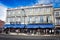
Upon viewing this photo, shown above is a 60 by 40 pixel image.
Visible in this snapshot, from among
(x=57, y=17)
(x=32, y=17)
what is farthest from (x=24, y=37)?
(x=57, y=17)

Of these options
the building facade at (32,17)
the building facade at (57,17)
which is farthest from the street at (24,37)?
the building facade at (57,17)

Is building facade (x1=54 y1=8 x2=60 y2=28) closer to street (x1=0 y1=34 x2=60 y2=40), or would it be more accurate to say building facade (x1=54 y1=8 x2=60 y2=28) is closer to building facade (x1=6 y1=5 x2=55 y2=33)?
building facade (x1=6 y1=5 x2=55 y2=33)

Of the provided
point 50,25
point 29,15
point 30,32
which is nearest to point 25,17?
point 29,15

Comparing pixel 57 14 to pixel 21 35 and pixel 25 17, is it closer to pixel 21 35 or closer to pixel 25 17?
pixel 25 17

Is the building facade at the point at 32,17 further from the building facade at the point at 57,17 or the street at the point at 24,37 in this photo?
the street at the point at 24,37

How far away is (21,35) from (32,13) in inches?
28.6

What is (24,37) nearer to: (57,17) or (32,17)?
(32,17)

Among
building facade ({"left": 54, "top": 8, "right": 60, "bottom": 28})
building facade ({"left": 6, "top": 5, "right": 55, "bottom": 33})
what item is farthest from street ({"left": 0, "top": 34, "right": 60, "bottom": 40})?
building facade ({"left": 54, "top": 8, "right": 60, "bottom": 28})

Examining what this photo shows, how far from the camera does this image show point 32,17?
4.26 meters

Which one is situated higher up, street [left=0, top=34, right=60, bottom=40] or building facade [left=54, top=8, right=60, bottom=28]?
building facade [left=54, top=8, right=60, bottom=28]

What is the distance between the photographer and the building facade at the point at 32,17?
4148mm

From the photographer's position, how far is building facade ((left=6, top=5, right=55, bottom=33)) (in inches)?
163

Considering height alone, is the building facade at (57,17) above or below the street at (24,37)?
above

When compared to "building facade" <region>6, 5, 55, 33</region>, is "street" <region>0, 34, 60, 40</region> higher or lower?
lower
